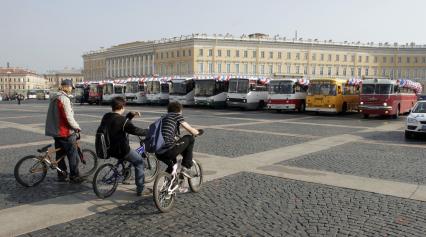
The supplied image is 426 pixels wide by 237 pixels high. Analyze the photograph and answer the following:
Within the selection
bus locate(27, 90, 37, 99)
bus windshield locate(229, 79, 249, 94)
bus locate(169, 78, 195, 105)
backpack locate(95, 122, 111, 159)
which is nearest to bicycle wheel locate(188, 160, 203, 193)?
backpack locate(95, 122, 111, 159)

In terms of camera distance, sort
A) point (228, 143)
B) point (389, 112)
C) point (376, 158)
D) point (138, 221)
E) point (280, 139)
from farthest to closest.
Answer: point (389, 112)
point (280, 139)
point (228, 143)
point (376, 158)
point (138, 221)

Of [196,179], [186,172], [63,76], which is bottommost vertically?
[196,179]

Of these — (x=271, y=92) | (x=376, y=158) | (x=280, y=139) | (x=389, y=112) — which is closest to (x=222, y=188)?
(x=376, y=158)

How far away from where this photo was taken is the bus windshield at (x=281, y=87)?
2933 centimetres

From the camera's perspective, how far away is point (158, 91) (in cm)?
4059

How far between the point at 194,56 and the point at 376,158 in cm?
10435

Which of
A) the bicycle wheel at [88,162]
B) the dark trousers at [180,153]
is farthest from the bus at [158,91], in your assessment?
the dark trousers at [180,153]

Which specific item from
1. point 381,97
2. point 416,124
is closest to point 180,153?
point 416,124

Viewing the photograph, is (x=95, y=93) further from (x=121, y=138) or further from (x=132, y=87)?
(x=121, y=138)

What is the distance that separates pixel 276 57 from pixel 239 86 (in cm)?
8963

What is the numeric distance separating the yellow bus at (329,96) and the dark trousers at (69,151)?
21.3 m

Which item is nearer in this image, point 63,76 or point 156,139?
point 156,139

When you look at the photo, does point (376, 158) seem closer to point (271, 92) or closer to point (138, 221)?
point (138, 221)

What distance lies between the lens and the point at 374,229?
5.29 m
